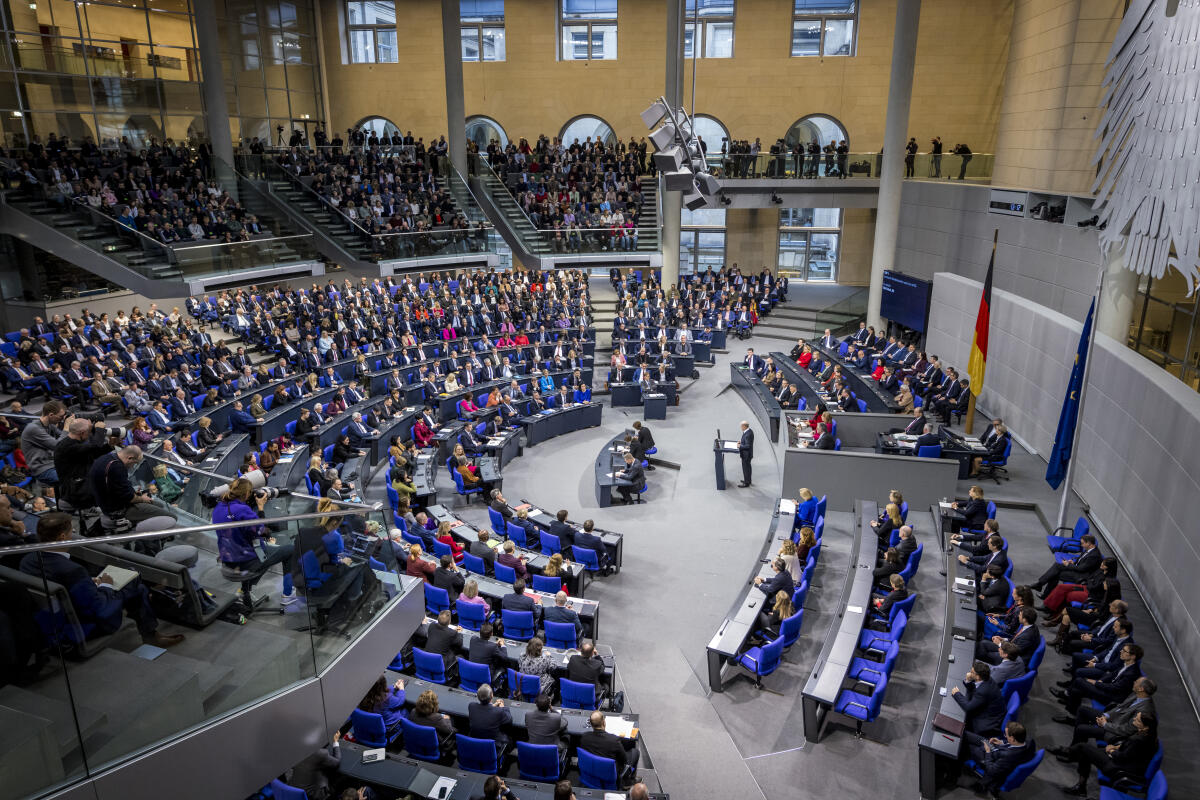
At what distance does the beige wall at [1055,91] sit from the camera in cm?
1588

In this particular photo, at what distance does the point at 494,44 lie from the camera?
1319 inches

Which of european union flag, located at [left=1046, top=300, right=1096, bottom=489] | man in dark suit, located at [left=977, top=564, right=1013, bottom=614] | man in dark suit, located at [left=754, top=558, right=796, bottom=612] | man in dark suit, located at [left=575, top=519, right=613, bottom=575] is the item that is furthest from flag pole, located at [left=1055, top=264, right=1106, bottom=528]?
man in dark suit, located at [left=575, top=519, right=613, bottom=575]

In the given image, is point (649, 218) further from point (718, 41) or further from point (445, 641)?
point (445, 641)

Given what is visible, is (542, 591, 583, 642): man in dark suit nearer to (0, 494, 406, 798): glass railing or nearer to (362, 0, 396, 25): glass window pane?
(0, 494, 406, 798): glass railing

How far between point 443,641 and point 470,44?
30583mm

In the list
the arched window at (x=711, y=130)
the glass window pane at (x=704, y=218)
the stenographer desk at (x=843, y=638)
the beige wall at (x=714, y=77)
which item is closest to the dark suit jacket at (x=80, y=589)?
the stenographer desk at (x=843, y=638)

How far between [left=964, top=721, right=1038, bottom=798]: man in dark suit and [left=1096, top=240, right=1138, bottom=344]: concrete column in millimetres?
8322

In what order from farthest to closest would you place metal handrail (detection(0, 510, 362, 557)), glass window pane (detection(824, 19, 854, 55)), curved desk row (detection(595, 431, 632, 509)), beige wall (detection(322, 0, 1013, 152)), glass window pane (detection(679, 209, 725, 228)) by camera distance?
glass window pane (detection(679, 209, 725, 228))
glass window pane (detection(824, 19, 854, 55))
beige wall (detection(322, 0, 1013, 152))
curved desk row (detection(595, 431, 632, 509))
metal handrail (detection(0, 510, 362, 557))

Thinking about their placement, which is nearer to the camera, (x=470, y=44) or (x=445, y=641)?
(x=445, y=641)

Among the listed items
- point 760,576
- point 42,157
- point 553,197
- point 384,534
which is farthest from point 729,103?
point 384,534

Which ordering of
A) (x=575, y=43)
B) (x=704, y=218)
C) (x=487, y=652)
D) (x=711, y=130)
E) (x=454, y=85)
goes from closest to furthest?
1. (x=487, y=652)
2. (x=454, y=85)
3. (x=575, y=43)
4. (x=711, y=130)
5. (x=704, y=218)

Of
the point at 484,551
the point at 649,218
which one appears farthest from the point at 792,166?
the point at 484,551

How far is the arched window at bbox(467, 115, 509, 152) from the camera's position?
34.6 meters

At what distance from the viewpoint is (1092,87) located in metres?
15.9
